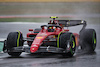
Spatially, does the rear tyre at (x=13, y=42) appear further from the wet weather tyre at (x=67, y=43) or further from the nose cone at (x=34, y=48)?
the wet weather tyre at (x=67, y=43)

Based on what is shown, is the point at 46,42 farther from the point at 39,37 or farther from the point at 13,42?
the point at 13,42

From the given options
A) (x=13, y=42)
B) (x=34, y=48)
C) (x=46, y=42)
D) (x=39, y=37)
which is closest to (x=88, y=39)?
(x=46, y=42)

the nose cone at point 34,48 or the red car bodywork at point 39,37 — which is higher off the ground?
Result: the red car bodywork at point 39,37

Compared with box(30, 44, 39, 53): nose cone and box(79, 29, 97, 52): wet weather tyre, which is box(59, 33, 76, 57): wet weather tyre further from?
box(79, 29, 97, 52): wet weather tyre

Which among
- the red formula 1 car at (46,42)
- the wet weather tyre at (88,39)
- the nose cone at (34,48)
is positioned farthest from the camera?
the wet weather tyre at (88,39)

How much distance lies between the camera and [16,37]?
420 inches

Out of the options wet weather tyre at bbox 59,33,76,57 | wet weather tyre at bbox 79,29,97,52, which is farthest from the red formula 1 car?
wet weather tyre at bbox 79,29,97,52

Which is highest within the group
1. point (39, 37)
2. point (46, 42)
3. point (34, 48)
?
point (39, 37)

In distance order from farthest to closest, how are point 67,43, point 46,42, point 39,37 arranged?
point 46,42
point 39,37
point 67,43

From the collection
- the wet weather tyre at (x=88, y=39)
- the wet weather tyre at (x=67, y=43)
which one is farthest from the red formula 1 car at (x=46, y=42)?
the wet weather tyre at (x=88, y=39)

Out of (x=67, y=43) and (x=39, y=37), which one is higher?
(x=39, y=37)

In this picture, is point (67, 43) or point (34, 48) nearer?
point (34, 48)

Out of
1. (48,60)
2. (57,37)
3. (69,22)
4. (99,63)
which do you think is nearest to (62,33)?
(57,37)

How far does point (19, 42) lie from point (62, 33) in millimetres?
1493
